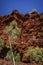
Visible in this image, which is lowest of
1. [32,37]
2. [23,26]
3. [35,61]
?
[35,61]

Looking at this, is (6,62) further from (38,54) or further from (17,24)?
(17,24)

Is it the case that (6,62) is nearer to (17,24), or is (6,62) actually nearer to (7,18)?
(17,24)

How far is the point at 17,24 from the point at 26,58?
25.9 metres

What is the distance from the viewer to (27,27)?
6775 centimetres

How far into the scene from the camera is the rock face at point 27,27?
49.5 metres

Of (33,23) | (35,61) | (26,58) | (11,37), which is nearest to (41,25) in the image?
(33,23)

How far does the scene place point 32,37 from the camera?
55.3m

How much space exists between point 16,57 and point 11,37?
829 centimetres

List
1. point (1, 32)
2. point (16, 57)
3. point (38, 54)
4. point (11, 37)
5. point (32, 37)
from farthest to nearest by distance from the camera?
1. point (1, 32)
2. point (32, 37)
3. point (11, 37)
4. point (16, 57)
5. point (38, 54)

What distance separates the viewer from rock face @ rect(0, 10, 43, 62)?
49453 mm

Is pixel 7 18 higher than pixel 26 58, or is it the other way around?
pixel 7 18

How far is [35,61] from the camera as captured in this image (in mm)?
38875

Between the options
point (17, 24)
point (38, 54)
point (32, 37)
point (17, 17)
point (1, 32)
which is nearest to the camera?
point (38, 54)

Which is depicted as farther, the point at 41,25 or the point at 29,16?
the point at 29,16
